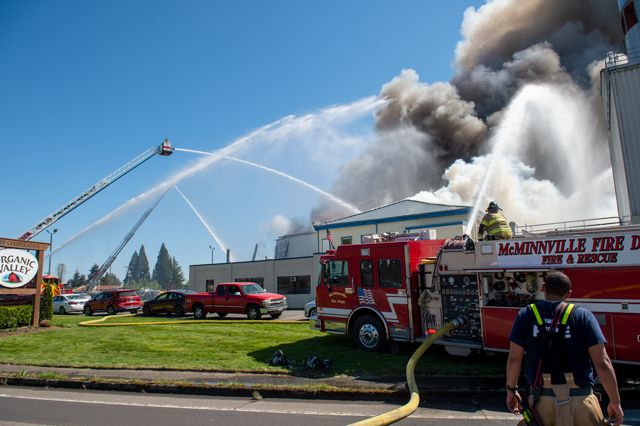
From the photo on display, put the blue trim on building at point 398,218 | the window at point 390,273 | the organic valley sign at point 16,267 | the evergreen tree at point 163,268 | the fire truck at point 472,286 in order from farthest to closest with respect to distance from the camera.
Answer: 1. the evergreen tree at point 163,268
2. the blue trim on building at point 398,218
3. the organic valley sign at point 16,267
4. the window at point 390,273
5. the fire truck at point 472,286

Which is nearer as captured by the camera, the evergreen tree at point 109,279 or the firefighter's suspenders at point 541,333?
the firefighter's suspenders at point 541,333

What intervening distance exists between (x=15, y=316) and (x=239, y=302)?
26.4 feet

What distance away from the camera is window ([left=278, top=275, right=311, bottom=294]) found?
31078 millimetres

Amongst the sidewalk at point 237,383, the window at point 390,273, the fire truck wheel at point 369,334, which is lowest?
the sidewalk at point 237,383

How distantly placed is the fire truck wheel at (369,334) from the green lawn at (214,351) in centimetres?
27

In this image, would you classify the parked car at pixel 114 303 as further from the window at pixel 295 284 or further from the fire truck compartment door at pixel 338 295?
the fire truck compartment door at pixel 338 295

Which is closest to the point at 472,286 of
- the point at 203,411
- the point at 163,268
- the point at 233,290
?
the point at 203,411

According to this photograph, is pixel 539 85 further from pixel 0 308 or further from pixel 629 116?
pixel 0 308

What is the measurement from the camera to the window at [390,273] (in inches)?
377

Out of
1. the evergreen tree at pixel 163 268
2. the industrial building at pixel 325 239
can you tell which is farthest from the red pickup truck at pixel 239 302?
the evergreen tree at pixel 163 268

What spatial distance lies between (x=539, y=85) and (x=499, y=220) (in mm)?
56764

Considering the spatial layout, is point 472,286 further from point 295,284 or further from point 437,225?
point 295,284

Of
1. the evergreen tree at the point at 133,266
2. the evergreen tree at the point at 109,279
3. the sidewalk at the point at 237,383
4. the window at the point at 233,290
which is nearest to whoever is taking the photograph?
the sidewalk at the point at 237,383

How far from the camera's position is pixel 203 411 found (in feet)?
20.9
